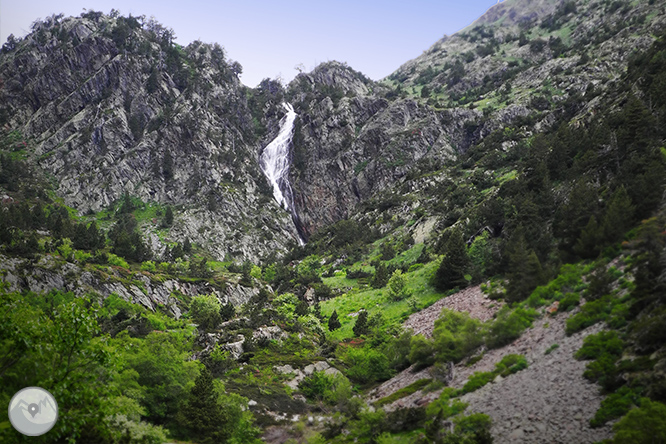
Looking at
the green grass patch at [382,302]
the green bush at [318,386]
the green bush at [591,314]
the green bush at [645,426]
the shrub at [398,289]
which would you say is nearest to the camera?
the green bush at [645,426]

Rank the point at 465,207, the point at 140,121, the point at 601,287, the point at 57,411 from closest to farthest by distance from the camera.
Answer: the point at 57,411 < the point at 601,287 < the point at 465,207 < the point at 140,121

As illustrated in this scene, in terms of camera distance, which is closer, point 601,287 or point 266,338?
point 601,287

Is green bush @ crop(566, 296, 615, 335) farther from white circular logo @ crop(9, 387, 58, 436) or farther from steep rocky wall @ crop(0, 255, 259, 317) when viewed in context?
steep rocky wall @ crop(0, 255, 259, 317)

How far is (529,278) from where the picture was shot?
28.1m

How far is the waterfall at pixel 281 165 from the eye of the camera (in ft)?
440

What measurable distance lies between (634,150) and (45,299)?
60.3 metres

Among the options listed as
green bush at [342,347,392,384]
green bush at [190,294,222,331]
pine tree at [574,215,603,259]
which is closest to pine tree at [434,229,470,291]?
green bush at [342,347,392,384]

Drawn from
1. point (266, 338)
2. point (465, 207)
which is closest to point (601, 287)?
point (266, 338)

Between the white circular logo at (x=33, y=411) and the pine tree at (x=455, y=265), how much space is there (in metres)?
37.8

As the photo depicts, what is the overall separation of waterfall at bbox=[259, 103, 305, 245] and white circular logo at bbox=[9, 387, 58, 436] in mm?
112978

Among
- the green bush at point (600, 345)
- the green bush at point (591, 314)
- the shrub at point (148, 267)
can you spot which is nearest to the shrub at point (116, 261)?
the shrub at point (148, 267)

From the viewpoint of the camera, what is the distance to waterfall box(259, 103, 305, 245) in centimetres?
13412

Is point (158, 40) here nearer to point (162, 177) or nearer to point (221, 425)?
point (162, 177)

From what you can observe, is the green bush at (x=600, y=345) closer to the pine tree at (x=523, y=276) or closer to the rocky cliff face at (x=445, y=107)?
the pine tree at (x=523, y=276)
